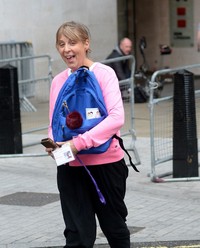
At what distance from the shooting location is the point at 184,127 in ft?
30.5

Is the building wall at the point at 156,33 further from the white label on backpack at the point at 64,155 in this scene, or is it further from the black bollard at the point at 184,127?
the white label on backpack at the point at 64,155

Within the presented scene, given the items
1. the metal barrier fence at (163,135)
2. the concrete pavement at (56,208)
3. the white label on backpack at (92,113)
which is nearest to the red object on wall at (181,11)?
the concrete pavement at (56,208)

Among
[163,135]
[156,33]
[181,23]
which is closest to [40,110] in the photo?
[163,135]

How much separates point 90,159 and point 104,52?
14228 millimetres

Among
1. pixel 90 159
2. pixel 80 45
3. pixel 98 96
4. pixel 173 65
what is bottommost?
pixel 173 65

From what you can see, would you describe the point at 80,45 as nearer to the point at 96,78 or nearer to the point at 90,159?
the point at 96,78

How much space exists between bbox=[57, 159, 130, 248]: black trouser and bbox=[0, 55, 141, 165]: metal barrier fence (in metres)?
5.33

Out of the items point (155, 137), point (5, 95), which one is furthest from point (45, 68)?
point (155, 137)

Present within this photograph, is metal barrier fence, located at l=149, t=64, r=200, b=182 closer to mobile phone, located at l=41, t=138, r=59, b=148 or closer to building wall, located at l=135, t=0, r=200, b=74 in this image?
mobile phone, located at l=41, t=138, r=59, b=148

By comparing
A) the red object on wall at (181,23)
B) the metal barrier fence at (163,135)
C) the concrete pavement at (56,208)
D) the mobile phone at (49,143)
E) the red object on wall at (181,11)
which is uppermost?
the mobile phone at (49,143)

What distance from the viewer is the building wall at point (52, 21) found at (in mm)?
17125

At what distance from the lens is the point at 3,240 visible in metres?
7.06

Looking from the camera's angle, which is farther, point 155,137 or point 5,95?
point 5,95

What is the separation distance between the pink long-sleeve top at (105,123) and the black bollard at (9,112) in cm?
570
